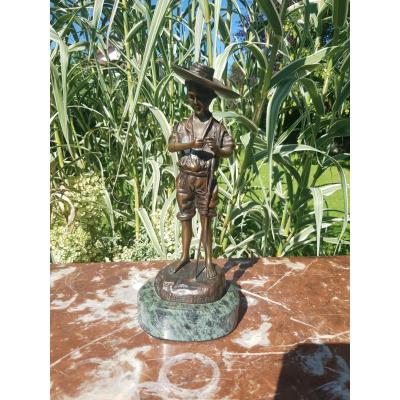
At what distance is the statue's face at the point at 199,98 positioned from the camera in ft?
2.06

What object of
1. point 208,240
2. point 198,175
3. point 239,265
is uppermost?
point 198,175

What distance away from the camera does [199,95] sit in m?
0.63

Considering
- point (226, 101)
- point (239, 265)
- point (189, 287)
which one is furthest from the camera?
point (226, 101)

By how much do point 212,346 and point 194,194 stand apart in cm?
31

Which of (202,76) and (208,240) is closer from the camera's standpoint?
(202,76)

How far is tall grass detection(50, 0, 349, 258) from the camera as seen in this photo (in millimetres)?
728

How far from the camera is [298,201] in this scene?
1.04m

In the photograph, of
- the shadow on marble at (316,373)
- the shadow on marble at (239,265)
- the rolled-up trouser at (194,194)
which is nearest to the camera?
the shadow on marble at (316,373)

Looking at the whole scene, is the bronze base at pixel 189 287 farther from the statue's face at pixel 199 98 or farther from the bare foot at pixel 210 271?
the statue's face at pixel 199 98

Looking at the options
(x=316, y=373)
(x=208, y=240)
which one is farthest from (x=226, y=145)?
(x=316, y=373)

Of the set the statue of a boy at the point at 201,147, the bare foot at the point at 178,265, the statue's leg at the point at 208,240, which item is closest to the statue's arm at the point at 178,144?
the statue of a boy at the point at 201,147

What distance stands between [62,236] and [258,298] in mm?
684

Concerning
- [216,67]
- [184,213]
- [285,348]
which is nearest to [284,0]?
[216,67]

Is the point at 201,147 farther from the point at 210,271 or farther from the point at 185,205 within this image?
the point at 210,271
